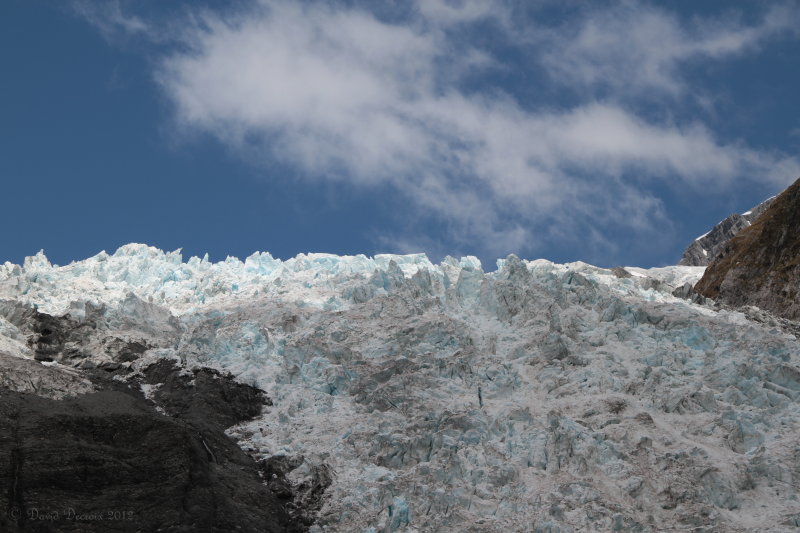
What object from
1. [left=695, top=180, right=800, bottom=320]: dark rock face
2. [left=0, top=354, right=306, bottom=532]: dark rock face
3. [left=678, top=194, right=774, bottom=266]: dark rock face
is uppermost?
[left=678, top=194, right=774, bottom=266]: dark rock face

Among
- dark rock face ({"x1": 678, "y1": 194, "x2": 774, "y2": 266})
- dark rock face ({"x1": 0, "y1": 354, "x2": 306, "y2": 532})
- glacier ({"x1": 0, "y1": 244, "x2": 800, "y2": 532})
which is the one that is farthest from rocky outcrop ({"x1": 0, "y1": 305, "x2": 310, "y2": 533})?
dark rock face ({"x1": 678, "y1": 194, "x2": 774, "y2": 266})

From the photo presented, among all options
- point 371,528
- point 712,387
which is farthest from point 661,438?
point 371,528

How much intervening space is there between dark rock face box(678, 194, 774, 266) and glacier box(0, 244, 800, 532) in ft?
195

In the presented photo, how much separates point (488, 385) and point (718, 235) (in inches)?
3371

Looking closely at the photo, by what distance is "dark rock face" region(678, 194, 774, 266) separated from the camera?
377 ft

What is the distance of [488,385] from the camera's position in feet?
140

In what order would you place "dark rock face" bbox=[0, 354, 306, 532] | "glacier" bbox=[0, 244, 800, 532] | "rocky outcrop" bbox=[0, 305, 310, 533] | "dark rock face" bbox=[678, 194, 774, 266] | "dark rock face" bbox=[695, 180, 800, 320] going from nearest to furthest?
1. "dark rock face" bbox=[0, 354, 306, 532]
2. "rocky outcrop" bbox=[0, 305, 310, 533]
3. "glacier" bbox=[0, 244, 800, 532]
4. "dark rock face" bbox=[695, 180, 800, 320]
5. "dark rock face" bbox=[678, 194, 774, 266]

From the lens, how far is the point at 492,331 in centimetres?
4872

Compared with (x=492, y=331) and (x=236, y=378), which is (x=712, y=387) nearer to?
(x=492, y=331)

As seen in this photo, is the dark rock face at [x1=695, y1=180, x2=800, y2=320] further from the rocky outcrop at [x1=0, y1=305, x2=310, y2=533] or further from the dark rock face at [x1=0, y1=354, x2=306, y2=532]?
the dark rock face at [x1=0, y1=354, x2=306, y2=532]

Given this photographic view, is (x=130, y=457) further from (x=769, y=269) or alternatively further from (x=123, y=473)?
(x=769, y=269)

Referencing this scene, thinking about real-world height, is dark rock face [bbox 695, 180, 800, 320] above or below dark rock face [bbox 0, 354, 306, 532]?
above

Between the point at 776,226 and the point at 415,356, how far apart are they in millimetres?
40573

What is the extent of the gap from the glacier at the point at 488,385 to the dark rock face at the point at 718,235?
195ft
